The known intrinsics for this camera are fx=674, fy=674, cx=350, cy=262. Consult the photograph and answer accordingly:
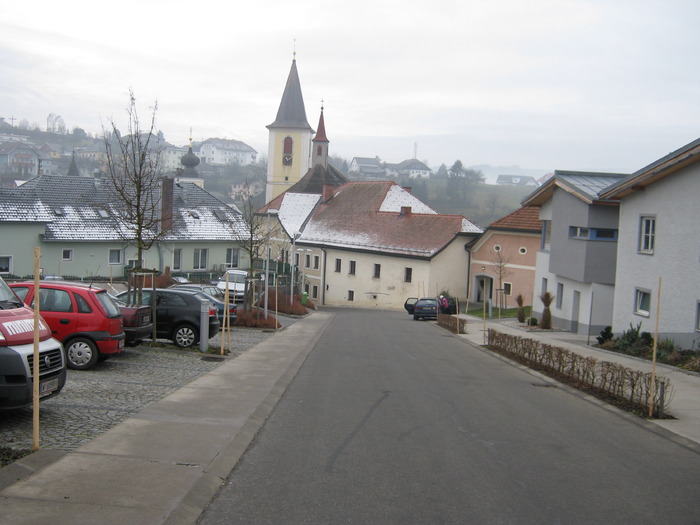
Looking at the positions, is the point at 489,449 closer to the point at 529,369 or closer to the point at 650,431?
the point at 650,431

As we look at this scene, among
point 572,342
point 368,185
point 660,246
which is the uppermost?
point 368,185

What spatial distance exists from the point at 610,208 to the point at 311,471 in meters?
23.4

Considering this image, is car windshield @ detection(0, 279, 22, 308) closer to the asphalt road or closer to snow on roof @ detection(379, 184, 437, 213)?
the asphalt road

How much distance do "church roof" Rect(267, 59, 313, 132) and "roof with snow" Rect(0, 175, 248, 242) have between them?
129 feet

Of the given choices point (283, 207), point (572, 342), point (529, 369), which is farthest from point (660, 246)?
point (283, 207)

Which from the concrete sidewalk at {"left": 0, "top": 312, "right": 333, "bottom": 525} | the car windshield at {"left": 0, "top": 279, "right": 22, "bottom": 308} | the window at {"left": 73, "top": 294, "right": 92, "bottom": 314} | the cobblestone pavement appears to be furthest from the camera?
the window at {"left": 73, "top": 294, "right": 92, "bottom": 314}

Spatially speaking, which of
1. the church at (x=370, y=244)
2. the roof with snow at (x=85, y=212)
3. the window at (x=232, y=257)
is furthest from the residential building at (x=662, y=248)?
the window at (x=232, y=257)

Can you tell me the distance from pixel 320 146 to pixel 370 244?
39.5 meters

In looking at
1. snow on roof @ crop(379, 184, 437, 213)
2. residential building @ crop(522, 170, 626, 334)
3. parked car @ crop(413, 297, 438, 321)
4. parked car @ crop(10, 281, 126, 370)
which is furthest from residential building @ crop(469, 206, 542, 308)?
Result: parked car @ crop(10, 281, 126, 370)

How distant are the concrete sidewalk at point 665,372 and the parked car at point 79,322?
396 inches

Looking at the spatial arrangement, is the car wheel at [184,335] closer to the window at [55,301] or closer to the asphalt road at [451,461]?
the asphalt road at [451,461]

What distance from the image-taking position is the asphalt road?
649 centimetres

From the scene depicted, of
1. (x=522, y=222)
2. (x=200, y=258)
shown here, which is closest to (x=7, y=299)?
(x=522, y=222)

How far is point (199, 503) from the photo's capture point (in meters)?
6.39
